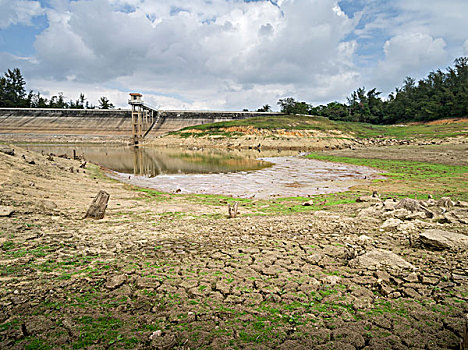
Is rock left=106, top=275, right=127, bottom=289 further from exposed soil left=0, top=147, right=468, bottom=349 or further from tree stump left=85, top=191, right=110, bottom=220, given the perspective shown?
tree stump left=85, top=191, right=110, bottom=220

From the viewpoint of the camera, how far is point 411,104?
8388 cm

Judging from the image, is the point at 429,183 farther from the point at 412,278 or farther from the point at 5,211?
the point at 5,211

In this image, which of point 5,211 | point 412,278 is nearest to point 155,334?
point 412,278

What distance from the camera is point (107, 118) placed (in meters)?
86.1

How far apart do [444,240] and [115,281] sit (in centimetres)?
693

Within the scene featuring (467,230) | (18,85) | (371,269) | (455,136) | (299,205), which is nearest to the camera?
(371,269)

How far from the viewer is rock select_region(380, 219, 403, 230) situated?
7895 millimetres

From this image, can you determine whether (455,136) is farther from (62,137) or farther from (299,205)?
(62,137)

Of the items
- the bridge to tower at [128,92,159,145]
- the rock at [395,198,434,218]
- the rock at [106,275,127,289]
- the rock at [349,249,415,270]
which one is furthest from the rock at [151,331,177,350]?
the bridge to tower at [128,92,159,145]

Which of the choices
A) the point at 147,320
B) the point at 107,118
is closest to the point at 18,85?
the point at 107,118

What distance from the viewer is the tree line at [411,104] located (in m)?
70.9

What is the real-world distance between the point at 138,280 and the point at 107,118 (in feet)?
299

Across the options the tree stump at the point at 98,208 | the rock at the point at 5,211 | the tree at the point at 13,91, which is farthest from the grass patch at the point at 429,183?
the tree at the point at 13,91

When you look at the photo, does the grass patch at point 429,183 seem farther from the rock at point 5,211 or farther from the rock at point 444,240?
the rock at point 5,211
